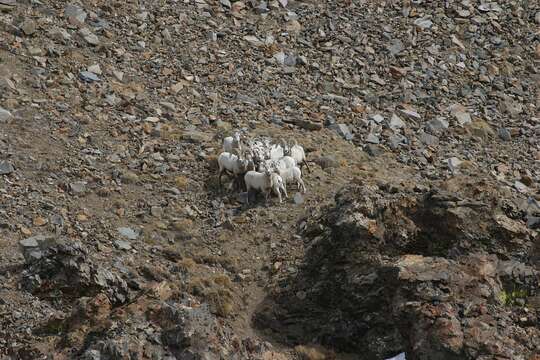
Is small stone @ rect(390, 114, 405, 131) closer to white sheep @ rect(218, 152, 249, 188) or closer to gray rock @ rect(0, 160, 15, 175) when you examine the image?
white sheep @ rect(218, 152, 249, 188)

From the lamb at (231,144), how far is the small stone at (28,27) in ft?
20.6

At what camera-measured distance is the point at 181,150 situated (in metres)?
19.0

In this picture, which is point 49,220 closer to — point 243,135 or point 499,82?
point 243,135

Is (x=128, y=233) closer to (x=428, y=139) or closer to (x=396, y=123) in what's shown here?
(x=396, y=123)

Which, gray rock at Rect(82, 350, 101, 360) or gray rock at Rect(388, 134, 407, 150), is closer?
gray rock at Rect(82, 350, 101, 360)

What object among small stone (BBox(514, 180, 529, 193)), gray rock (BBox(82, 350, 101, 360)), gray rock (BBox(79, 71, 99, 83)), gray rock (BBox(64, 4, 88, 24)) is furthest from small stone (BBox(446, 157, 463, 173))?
gray rock (BBox(82, 350, 101, 360))

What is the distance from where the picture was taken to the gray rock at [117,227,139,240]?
53.4 feet

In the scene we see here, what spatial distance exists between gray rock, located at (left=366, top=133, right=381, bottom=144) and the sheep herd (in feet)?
9.72

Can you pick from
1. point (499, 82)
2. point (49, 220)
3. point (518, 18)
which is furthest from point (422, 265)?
point (518, 18)

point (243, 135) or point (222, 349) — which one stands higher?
point (222, 349)

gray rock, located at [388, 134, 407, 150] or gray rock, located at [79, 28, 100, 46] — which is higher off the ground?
gray rock, located at [79, 28, 100, 46]

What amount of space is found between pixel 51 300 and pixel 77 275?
55cm

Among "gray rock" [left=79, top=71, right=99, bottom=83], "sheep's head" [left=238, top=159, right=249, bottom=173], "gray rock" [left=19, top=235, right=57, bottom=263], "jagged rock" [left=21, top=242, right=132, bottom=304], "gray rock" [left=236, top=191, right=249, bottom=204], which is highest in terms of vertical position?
"jagged rock" [left=21, top=242, right=132, bottom=304]

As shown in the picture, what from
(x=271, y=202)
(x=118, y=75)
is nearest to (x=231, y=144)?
(x=271, y=202)
